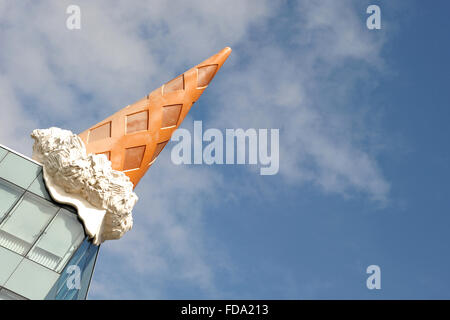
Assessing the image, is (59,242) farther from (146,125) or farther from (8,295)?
(146,125)

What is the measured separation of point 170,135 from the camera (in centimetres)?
2534

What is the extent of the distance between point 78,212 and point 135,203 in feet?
9.10

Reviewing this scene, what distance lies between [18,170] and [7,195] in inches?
42.7

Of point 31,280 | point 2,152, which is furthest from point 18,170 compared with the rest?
point 31,280

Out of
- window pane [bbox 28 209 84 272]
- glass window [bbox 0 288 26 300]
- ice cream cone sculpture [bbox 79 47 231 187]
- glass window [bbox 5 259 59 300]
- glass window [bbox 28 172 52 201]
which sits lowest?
glass window [bbox 0 288 26 300]

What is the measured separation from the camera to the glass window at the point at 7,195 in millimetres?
18219

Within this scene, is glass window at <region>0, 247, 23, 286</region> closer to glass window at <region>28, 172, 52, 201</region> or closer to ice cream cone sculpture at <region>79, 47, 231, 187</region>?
glass window at <region>28, 172, 52, 201</region>

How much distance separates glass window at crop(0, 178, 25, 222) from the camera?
59.8 feet

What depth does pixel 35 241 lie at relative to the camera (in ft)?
58.7

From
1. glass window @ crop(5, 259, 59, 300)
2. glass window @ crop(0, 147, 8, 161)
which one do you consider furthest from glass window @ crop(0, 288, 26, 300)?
glass window @ crop(0, 147, 8, 161)
